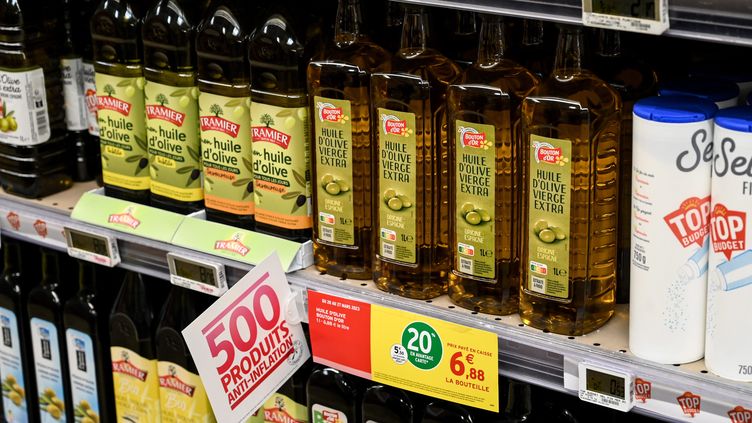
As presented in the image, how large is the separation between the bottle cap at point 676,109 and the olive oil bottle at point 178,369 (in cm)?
113

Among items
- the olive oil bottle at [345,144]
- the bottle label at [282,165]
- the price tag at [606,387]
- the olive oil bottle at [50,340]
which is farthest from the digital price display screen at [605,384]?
the olive oil bottle at [50,340]

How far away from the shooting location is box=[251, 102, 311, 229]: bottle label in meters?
1.90

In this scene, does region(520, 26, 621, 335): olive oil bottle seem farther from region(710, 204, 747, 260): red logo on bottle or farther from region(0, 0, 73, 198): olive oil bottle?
region(0, 0, 73, 198): olive oil bottle

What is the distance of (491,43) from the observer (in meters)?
1.65

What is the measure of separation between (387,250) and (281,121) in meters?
0.29

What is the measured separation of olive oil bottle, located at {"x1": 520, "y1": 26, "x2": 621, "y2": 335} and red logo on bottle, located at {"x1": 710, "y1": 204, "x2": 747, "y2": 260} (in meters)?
0.19

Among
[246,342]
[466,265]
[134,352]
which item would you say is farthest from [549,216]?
[134,352]

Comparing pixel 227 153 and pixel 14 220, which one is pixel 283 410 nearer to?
pixel 227 153

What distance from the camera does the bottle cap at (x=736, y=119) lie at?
139cm

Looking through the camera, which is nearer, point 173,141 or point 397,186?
point 397,186

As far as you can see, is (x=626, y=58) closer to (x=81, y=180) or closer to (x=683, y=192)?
(x=683, y=192)

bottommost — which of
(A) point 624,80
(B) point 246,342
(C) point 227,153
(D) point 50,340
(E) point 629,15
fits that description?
(D) point 50,340

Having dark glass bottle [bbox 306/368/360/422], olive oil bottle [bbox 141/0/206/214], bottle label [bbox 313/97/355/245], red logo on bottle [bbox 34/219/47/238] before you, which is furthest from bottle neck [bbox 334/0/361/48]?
red logo on bottle [bbox 34/219/47/238]

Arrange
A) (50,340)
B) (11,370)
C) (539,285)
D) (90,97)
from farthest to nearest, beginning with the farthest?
(11,370)
(50,340)
(90,97)
(539,285)
